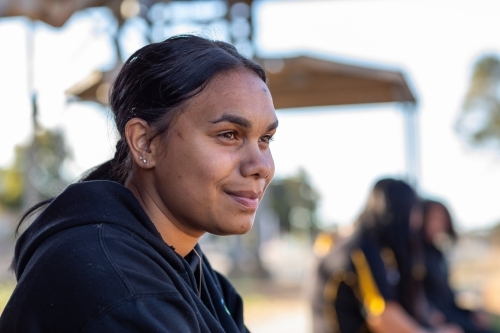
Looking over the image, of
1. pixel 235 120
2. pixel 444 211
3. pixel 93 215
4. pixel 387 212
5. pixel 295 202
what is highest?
pixel 235 120

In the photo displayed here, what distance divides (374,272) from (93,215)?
2.52 meters

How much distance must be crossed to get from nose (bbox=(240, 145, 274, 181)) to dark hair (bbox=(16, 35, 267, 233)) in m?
0.18

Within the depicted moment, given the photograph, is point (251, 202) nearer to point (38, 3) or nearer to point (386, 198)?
point (386, 198)

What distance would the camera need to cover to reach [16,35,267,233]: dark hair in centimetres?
169

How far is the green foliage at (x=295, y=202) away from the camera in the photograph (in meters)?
22.1

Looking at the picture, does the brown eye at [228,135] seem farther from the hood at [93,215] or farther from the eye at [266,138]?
the hood at [93,215]

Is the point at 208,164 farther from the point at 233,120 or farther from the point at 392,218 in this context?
the point at 392,218

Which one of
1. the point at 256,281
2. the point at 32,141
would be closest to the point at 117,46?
the point at 32,141

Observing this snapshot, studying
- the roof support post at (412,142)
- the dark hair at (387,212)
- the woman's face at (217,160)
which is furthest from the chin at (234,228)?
the roof support post at (412,142)

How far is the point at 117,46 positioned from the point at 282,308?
426 cm

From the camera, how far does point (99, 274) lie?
135 centimetres

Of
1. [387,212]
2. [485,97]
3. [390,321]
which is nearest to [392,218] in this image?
[387,212]

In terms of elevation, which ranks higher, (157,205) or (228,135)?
(228,135)

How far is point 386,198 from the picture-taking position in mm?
4137
